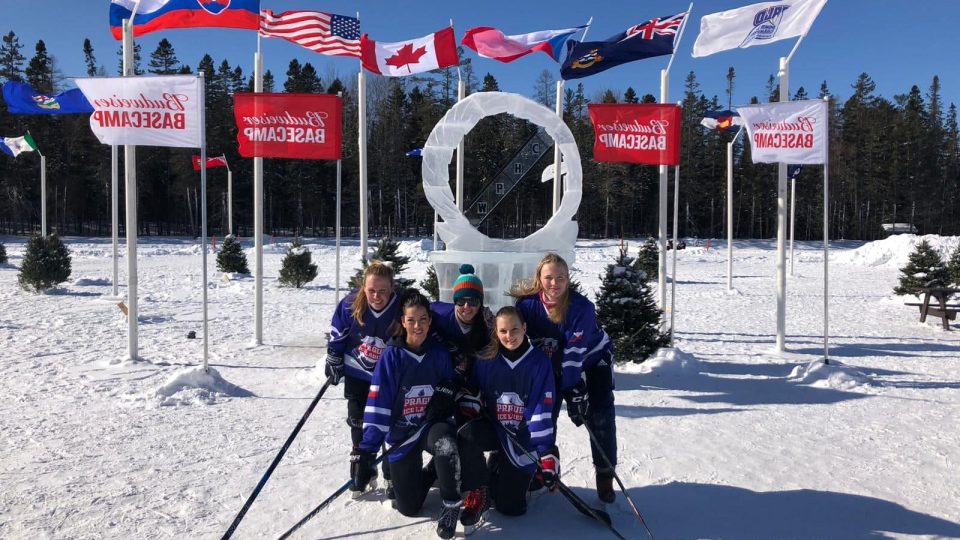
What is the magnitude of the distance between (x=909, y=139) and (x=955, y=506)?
197 feet

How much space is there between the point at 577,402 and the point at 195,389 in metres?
4.68

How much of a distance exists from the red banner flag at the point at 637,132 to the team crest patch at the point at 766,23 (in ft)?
6.08

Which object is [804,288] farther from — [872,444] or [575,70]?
[872,444]

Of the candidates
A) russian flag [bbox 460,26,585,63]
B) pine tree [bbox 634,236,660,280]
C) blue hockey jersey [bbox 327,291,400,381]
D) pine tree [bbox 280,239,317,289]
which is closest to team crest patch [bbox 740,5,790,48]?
russian flag [bbox 460,26,585,63]

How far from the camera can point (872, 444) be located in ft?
17.5

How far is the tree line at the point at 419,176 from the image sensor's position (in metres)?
42.2

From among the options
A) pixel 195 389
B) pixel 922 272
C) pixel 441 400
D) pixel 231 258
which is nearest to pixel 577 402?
pixel 441 400

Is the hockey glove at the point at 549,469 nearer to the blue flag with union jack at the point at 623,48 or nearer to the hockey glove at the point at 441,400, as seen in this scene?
the hockey glove at the point at 441,400

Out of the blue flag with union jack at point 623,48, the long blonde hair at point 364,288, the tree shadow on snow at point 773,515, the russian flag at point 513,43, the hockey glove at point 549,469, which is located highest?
the russian flag at point 513,43

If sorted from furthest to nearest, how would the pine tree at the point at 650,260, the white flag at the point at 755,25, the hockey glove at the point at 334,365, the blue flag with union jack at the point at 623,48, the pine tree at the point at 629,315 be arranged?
the pine tree at the point at 650,260, the blue flag with union jack at the point at 623,48, the white flag at the point at 755,25, the pine tree at the point at 629,315, the hockey glove at the point at 334,365

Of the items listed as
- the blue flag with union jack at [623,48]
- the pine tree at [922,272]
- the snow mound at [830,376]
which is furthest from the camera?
the pine tree at [922,272]

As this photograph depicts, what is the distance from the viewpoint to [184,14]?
352 inches

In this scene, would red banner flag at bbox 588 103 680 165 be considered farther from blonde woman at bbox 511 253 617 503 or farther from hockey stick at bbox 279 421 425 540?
hockey stick at bbox 279 421 425 540

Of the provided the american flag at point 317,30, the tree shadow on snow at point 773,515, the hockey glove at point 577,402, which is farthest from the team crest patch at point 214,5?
the tree shadow on snow at point 773,515
